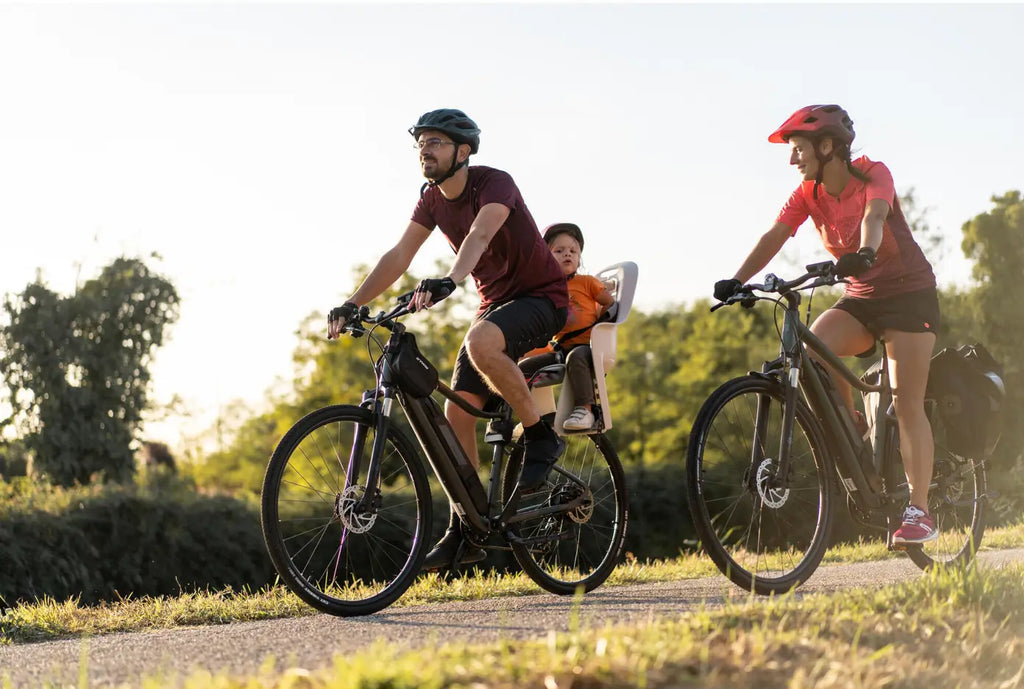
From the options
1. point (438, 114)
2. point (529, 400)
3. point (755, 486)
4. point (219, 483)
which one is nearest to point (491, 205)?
point (438, 114)

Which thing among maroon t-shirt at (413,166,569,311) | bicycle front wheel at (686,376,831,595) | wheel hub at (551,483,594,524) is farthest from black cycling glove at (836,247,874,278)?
wheel hub at (551,483,594,524)

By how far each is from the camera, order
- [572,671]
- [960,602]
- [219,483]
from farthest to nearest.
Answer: [219,483] → [960,602] → [572,671]

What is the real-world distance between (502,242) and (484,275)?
0.22m

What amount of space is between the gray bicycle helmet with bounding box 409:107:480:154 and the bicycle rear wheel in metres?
2.85

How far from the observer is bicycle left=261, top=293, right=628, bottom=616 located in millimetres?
5031

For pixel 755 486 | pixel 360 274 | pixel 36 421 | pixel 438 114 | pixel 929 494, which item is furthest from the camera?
pixel 360 274

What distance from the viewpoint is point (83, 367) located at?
30.2 m

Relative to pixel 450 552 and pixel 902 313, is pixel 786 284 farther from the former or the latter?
pixel 450 552

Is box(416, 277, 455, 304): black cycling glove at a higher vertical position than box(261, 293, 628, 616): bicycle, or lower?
higher

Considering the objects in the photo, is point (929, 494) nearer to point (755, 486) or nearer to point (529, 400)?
point (755, 486)

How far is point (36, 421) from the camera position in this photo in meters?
29.9

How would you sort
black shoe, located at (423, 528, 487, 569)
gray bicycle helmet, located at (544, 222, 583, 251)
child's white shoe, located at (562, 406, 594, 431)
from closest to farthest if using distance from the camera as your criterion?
black shoe, located at (423, 528, 487, 569), child's white shoe, located at (562, 406, 594, 431), gray bicycle helmet, located at (544, 222, 583, 251)

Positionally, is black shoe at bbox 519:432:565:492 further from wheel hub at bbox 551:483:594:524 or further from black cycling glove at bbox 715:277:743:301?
black cycling glove at bbox 715:277:743:301

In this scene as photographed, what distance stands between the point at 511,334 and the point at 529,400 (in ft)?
1.19
